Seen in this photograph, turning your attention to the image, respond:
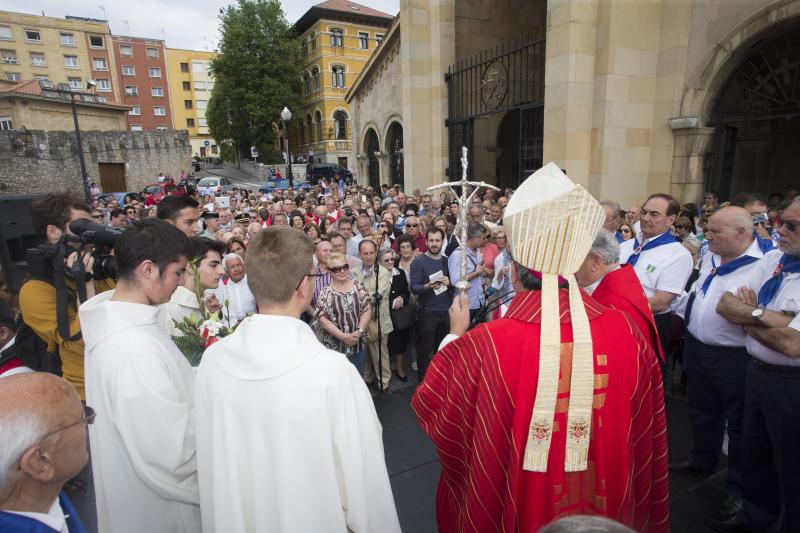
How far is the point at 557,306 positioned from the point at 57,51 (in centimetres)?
6519

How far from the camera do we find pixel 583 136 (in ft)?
27.3

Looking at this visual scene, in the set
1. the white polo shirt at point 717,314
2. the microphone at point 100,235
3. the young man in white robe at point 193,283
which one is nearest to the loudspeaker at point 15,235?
the young man in white robe at point 193,283

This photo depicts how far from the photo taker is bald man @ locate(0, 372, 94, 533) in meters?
1.04

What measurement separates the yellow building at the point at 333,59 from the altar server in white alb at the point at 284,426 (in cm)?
4007

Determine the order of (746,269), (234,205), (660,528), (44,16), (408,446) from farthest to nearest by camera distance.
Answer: (44,16) → (234,205) → (408,446) → (746,269) → (660,528)

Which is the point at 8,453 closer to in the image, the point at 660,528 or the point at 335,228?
the point at 660,528

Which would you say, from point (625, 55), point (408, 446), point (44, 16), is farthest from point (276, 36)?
point (408, 446)

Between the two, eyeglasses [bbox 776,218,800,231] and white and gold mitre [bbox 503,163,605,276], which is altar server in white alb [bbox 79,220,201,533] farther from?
eyeglasses [bbox 776,218,800,231]

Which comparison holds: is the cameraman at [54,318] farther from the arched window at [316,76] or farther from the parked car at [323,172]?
the arched window at [316,76]

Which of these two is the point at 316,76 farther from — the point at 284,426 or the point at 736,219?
the point at 284,426

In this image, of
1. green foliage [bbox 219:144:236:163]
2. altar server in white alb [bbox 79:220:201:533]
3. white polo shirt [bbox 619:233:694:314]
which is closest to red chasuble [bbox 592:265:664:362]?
white polo shirt [bbox 619:233:694:314]

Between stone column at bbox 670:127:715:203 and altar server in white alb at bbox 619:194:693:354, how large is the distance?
5.35 metres

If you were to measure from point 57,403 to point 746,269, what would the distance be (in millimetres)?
3676

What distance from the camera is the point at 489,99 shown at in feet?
37.2
